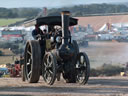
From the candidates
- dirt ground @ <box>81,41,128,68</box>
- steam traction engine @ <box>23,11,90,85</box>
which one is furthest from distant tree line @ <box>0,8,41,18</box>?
steam traction engine @ <box>23,11,90,85</box>

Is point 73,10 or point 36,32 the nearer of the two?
point 36,32

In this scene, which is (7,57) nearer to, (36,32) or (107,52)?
(107,52)

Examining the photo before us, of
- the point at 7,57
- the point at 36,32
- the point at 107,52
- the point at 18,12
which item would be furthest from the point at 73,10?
A: the point at 36,32

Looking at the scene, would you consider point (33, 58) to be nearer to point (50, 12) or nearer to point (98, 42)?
point (50, 12)

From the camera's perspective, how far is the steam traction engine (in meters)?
13.2

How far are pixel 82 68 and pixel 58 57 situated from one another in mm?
778

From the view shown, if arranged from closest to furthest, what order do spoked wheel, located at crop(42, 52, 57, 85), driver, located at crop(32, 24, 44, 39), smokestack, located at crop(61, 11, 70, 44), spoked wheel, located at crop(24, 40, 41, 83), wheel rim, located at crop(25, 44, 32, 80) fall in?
spoked wheel, located at crop(42, 52, 57, 85)
smokestack, located at crop(61, 11, 70, 44)
spoked wheel, located at crop(24, 40, 41, 83)
wheel rim, located at crop(25, 44, 32, 80)
driver, located at crop(32, 24, 44, 39)

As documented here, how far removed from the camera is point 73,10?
3650cm

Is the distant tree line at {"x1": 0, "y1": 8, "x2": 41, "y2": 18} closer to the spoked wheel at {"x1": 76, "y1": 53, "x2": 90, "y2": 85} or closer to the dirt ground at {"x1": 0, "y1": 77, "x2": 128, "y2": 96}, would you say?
the spoked wheel at {"x1": 76, "y1": 53, "x2": 90, "y2": 85}

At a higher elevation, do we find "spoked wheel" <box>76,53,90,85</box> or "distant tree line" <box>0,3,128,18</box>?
"spoked wheel" <box>76,53,90,85</box>

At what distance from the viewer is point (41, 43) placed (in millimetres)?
14305

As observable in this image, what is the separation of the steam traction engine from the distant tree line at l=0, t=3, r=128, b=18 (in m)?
17.0

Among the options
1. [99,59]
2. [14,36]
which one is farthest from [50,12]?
[14,36]

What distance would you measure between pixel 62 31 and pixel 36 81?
176 cm
